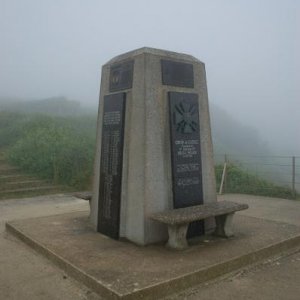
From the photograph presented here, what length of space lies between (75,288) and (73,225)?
2.29 metres

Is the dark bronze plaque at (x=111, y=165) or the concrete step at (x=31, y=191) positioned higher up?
the dark bronze plaque at (x=111, y=165)

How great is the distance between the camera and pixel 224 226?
5.71 meters

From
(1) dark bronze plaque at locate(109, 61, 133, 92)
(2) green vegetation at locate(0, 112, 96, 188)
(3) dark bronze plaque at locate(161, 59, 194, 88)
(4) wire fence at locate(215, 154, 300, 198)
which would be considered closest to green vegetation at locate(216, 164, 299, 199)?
(4) wire fence at locate(215, 154, 300, 198)

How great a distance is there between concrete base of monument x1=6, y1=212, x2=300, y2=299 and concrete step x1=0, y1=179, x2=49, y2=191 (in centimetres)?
521

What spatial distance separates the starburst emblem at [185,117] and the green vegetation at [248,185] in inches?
242

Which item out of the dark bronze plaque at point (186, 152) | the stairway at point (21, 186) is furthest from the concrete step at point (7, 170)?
the dark bronze plaque at point (186, 152)

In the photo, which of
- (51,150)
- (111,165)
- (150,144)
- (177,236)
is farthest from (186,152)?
(51,150)

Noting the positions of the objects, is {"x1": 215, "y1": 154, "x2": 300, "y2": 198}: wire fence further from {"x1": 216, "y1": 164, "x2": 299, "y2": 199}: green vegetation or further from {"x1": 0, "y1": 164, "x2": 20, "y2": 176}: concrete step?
{"x1": 0, "y1": 164, "x2": 20, "y2": 176}: concrete step

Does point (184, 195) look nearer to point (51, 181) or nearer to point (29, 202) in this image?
point (29, 202)

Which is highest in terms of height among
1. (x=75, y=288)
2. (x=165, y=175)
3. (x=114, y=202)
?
(x=165, y=175)

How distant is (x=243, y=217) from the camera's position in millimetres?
7125

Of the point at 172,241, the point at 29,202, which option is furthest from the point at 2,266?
the point at 29,202

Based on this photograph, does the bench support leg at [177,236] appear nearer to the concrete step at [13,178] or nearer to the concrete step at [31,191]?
the concrete step at [31,191]

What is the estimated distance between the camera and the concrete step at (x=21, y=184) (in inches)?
458
